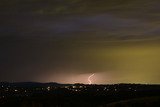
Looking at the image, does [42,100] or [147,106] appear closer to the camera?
[147,106]

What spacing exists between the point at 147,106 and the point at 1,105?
1811 inches

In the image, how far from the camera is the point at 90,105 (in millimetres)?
107375

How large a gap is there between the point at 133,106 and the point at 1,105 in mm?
41659

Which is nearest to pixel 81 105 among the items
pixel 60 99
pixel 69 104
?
pixel 69 104

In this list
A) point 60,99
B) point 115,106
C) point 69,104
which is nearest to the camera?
point 115,106

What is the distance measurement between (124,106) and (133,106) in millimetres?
2704

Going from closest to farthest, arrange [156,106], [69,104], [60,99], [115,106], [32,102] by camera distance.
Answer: [156,106] < [115,106] < [32,102] < [69,104] < [60,99]

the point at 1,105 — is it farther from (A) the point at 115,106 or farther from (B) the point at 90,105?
(A) the point at 115,106

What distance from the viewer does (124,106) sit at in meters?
92.4

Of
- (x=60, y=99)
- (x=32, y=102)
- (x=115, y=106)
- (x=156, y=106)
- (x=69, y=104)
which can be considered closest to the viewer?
(x=156, y=106)

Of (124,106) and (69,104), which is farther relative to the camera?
(69,104)

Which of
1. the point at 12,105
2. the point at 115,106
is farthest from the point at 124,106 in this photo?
the point at 12,105

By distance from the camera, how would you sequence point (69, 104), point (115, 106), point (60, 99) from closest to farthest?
point (115, 106)
point (69, 104)
point (60, 99)

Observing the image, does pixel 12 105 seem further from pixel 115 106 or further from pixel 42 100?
pixel 115 106
